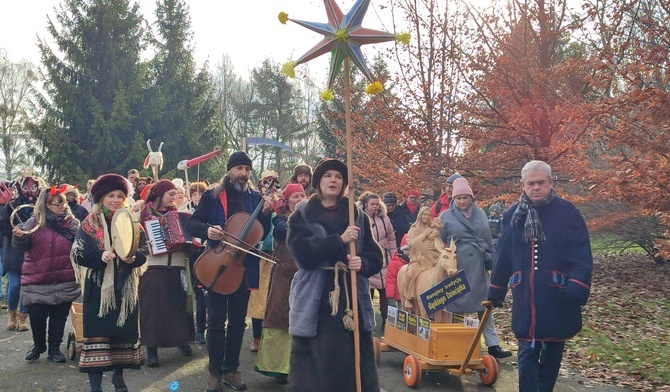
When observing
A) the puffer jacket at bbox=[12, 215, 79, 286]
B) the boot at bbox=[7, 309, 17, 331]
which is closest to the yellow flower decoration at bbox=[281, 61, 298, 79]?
the puffer jacket at bbox=[12, 215, 79, 286]

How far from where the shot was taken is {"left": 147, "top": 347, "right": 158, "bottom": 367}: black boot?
719cm

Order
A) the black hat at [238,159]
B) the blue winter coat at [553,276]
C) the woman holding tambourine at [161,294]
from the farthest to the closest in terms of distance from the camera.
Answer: the woman holding tambourine at [161,294], the black hat at [238,159], the blue winter coat at [553,276]

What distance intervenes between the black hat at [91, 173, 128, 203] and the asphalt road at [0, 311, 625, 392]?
76.2 inches

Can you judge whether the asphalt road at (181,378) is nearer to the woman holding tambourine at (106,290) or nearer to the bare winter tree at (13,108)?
the woman holding tambourine at (106,290)

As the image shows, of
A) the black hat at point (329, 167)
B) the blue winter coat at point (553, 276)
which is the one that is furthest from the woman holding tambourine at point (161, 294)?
the blue winter coat at point (553, 276)

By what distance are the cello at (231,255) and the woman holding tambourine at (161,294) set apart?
145cm

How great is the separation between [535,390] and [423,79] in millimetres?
9657

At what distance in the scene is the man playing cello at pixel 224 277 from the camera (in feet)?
20.0

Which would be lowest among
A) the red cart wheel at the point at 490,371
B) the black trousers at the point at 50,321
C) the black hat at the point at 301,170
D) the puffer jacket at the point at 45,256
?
the red cart wheel at the point at 490,371

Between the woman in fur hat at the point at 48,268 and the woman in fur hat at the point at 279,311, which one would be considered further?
the woman in fur hat at the point at 48,268

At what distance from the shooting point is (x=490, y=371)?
6.60 metres

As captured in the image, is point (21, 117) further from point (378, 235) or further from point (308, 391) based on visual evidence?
point (308, 391)

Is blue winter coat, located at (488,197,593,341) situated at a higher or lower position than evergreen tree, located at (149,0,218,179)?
lower

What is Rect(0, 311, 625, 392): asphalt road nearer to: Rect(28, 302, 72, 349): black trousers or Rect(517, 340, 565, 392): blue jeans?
Rect(28, 302, 72, 349): black trousers
